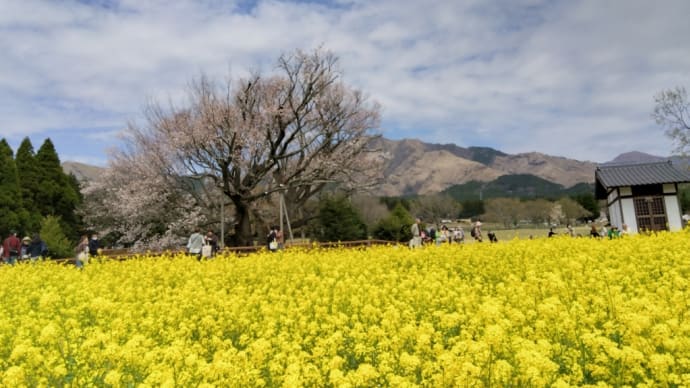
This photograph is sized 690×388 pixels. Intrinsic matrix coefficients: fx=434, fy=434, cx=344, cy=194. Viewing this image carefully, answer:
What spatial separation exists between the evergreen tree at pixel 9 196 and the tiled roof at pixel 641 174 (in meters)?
37.0

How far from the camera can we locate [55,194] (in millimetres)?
34406

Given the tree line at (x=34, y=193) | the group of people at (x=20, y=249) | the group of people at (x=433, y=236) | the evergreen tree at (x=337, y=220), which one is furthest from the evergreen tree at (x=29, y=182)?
the group of people at (x=433, y=236)

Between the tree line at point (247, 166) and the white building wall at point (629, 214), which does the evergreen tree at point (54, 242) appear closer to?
the tree line at point (247, 166)

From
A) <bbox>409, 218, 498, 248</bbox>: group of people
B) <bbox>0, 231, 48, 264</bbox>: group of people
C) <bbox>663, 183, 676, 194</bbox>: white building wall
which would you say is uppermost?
<bbox>663, 183, 676, 194</bbox>: white building wall

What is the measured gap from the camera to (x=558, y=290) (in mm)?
5277

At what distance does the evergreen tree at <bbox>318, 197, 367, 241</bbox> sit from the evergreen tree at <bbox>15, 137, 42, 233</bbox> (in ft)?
68.3

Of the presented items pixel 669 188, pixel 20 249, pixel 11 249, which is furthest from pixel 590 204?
pixel 11 249

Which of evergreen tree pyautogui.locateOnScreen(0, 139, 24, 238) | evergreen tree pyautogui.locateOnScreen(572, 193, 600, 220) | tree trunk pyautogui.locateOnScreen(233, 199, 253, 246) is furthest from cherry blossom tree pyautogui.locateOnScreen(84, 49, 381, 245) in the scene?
evergreen tree pyautogui.locateOnScreen(572, 193, 600, 220)

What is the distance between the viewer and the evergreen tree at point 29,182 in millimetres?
31469

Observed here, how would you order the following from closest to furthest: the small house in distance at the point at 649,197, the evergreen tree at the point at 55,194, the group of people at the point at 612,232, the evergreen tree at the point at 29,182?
the group of people at the point at 612,232 < the small house in distance at the point at 649,197 < the evergreen tree at the point at 29,182 < the evergreen tree at the point at 55,194

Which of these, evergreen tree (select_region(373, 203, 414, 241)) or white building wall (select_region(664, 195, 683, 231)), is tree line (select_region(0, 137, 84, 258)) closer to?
evergreen tree (select_region(373, 203, 414, 241))

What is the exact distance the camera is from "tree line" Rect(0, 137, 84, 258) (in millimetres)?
30252

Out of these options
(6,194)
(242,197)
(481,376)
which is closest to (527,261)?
(481,376)

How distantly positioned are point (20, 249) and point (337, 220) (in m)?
17.8
